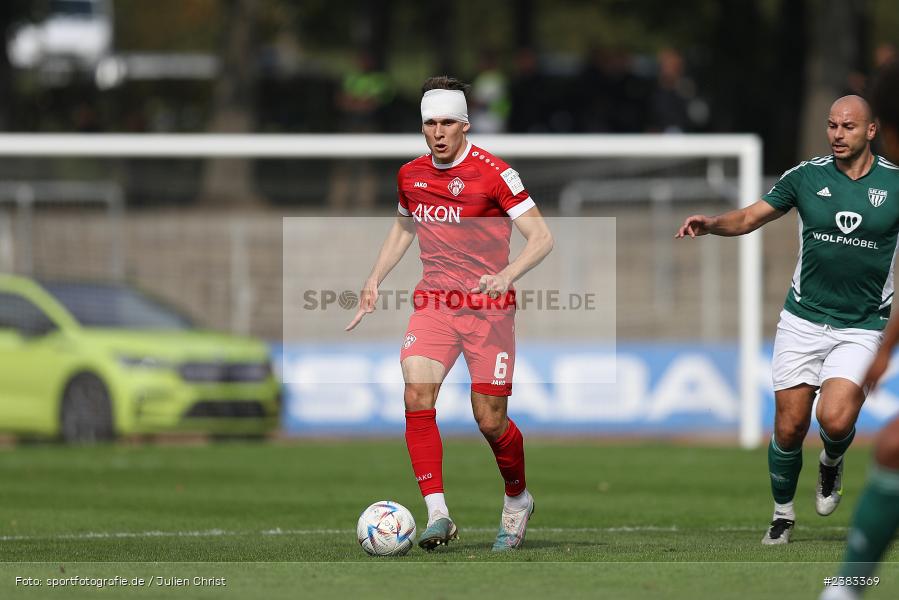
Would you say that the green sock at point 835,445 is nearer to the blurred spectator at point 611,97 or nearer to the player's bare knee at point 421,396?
the player's bare knee at point 421,396

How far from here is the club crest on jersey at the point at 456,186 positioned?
9.01 metres

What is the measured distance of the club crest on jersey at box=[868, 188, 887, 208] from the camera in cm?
911

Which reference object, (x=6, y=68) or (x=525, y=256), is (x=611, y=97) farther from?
(x=525, y=256)

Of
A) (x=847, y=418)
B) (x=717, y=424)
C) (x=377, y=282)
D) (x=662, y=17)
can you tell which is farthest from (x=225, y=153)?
(x=662, y=17)

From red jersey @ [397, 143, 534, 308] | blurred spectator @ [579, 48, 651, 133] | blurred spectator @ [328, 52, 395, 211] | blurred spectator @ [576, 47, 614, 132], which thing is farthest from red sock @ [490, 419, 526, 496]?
blurred spectator @ [576, 47, 614, 132]

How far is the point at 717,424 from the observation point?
1855 centimetres

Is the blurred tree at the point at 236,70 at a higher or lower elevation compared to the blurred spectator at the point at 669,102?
higher

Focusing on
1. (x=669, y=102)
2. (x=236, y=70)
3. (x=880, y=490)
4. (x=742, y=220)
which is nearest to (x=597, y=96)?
(x=669, y=102)

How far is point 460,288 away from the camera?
29.7 feet

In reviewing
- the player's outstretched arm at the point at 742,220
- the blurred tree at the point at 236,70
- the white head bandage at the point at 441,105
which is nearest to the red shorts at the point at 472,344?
the white head bandage at the point at 441,105

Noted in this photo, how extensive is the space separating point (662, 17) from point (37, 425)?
72.4 feet

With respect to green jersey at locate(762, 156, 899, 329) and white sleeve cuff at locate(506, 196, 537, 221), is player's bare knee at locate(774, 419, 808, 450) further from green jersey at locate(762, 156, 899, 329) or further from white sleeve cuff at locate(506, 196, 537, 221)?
white sleeve cuff at locate(506, 196, 537, 221)

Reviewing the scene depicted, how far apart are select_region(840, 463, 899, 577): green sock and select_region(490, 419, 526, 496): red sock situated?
334 cm

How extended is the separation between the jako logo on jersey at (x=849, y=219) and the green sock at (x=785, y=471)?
1374mm
